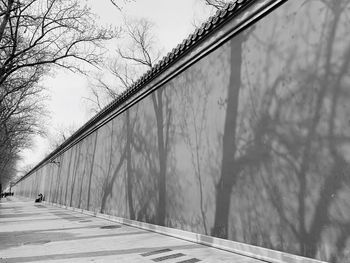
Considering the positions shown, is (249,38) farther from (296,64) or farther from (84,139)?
(84,139)

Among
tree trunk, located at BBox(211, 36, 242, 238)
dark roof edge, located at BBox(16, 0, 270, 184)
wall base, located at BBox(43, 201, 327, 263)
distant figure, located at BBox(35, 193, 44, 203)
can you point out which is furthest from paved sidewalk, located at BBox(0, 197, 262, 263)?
distant figure, located at BBox(35, 193, 44, 203)

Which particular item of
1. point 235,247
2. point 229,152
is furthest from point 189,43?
point 235,247

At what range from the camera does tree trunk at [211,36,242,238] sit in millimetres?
5367

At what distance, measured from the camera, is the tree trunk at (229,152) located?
5.37m

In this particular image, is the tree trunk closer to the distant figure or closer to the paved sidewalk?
the paved sidewalk

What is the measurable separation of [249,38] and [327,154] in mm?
2438

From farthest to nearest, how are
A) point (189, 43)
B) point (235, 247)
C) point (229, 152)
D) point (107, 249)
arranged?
point (189, 43) < point (107, 249) < point (229, 152) < point (235, 247)

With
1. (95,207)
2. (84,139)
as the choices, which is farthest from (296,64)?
(84,139)

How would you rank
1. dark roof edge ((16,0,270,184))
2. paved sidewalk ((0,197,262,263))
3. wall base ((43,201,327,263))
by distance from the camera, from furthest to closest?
dark roof edge ((16,0,270,184)) → paved sidewalk ((0,197,262,263)) → wall base ((43,201,327,263))

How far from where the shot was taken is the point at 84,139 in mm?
17594

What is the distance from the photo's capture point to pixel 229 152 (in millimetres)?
5453

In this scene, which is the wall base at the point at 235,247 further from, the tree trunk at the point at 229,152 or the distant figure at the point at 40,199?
the distant figure at the point at 40,199

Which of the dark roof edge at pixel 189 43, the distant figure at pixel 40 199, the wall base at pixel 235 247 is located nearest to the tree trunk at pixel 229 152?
the wall base at pixel 235 247

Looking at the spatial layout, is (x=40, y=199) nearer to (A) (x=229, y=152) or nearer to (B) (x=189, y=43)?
(B) (x=189, y=43)
